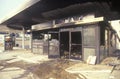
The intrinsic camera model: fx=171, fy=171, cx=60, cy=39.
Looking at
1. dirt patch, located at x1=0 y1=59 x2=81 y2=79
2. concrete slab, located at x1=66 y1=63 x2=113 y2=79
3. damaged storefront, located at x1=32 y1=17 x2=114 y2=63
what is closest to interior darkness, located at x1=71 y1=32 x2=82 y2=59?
damaged storefront, located at x1=32 y1=17 x2=114 y2=63

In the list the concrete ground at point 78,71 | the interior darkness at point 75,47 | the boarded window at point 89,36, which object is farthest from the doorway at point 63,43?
the concrete ground at point 78,71

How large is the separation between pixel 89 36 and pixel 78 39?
250 centimetres

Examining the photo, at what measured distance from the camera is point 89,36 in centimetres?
973

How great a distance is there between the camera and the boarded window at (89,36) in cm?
949

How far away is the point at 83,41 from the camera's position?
10109 millimetres

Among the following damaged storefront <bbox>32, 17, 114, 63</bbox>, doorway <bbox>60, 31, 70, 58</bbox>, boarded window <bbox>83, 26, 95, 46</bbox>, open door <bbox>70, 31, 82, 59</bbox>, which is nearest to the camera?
damaged storefront <bbox>32, 17, 114, 63</bbox>

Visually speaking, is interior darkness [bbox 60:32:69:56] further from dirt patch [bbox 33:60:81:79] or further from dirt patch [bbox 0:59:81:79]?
dirt patch [bbox 33:60:81:79]

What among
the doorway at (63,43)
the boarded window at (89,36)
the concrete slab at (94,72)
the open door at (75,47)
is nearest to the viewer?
the concrete slab at (94,72)

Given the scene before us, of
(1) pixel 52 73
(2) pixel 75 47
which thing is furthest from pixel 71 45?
(1) pixel 52 73

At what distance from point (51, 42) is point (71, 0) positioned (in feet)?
35.8

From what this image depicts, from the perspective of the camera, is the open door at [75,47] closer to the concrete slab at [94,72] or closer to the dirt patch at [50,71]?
the dirt patch at [50,71]

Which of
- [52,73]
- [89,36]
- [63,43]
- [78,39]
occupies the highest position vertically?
[89,36]

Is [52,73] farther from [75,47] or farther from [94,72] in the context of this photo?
[75,47]

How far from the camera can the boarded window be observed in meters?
9.49
